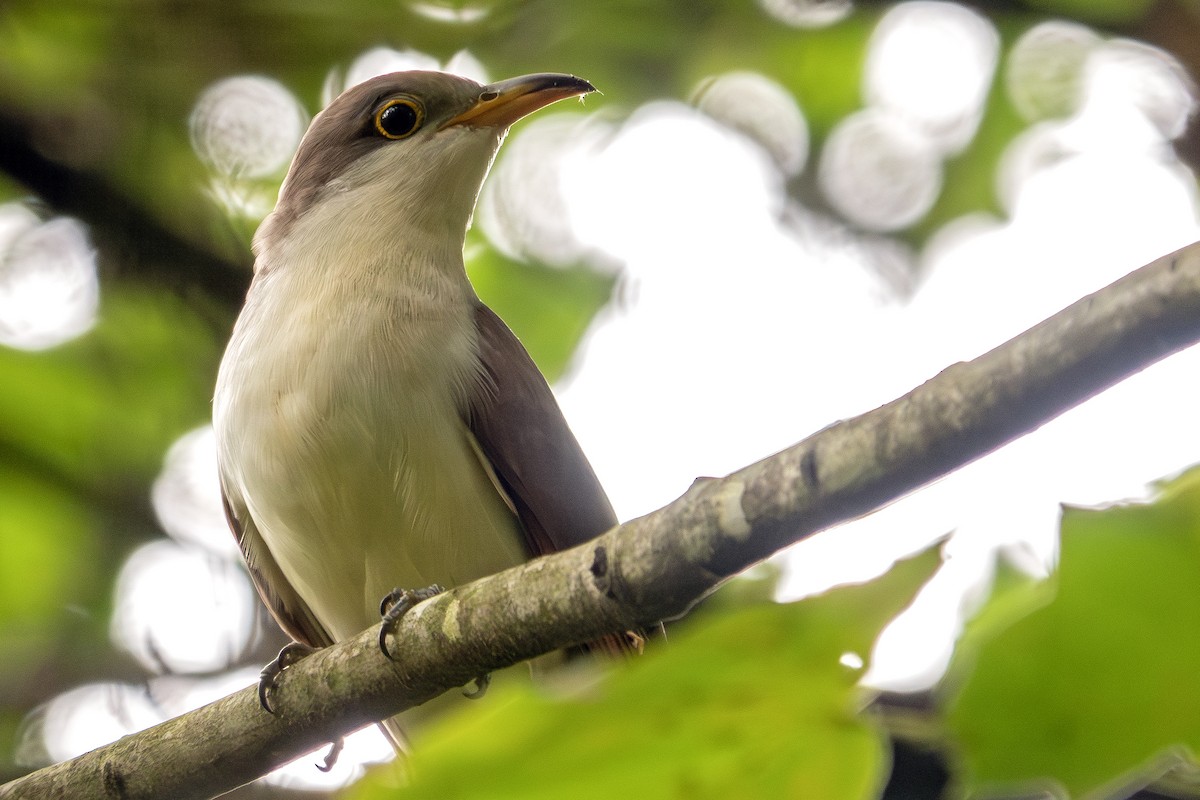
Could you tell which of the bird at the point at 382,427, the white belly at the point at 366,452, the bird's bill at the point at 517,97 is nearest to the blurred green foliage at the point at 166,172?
the bird's bill at the point at 517,97

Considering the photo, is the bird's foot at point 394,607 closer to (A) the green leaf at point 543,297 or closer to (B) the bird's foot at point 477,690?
(B) the bird's foot at point 477,690

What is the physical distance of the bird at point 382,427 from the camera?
12.7 ft

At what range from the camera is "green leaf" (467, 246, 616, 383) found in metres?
5.95

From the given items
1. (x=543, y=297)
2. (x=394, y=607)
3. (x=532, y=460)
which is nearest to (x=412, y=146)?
(x=543, y=297)

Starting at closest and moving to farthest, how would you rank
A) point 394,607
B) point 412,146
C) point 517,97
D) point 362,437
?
point 394,607, point 362,437, point 517,97, point 412,146

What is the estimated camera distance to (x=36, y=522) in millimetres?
5859

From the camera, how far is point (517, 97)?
4871 mm

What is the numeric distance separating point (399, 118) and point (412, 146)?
15 centimetres

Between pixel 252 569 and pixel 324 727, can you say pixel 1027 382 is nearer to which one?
pixel 324 727

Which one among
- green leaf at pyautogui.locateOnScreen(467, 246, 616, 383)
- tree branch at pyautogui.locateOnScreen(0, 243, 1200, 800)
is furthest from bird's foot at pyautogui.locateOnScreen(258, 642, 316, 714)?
green leaf at pyautogui.locateOnScreen(467, 246, 616, 383)

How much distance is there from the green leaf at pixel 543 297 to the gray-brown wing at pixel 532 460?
1634 mm

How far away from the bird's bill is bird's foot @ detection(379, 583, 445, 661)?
7.29 feet

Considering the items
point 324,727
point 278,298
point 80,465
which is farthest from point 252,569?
point 324,727

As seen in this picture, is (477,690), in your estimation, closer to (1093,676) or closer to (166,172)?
→ (166,172)
